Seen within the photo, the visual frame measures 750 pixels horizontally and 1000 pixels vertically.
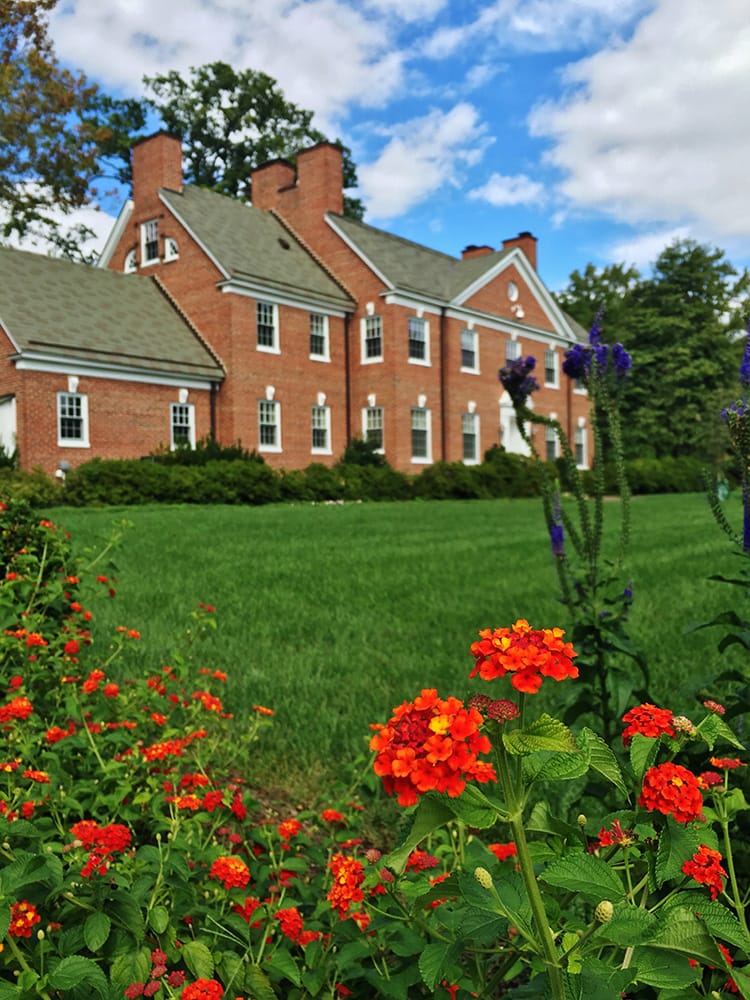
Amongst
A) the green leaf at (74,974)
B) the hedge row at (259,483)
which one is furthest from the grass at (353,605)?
the hedge row at (259,483)

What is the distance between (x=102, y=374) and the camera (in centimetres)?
2133

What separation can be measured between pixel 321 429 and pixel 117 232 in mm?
10133

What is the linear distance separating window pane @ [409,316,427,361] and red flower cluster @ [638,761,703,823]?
27391 mm

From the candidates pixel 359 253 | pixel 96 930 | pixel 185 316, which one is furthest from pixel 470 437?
pixel 96 930

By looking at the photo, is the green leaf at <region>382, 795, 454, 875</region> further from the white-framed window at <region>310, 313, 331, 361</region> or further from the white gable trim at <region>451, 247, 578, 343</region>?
the white gable trim at <region>451, 247, 578, 343</region>

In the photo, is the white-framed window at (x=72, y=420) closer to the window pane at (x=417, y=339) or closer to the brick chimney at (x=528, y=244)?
the window pane at (x=417, y=339)

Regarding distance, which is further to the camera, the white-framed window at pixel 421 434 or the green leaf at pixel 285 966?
the white-framed window at pixel 421 434

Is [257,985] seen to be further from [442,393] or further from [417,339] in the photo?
[442,393]

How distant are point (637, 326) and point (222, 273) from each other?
28895 millimetres

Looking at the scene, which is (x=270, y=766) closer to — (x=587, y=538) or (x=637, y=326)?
(x=587, y=538)

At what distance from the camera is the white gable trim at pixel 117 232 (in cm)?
2745

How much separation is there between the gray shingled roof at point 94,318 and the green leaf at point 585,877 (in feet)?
68.6

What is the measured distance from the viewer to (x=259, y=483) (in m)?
21.1

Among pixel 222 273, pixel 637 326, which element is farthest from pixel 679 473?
pixel 222 273
